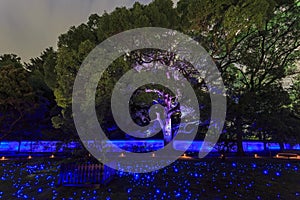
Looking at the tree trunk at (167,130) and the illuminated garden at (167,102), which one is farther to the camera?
the tree trunk at (167,130)

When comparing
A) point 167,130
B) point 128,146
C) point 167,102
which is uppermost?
point 167,102

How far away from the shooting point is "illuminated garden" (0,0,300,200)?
8828mm

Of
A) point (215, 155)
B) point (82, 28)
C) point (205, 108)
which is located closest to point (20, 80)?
point (82, 28)

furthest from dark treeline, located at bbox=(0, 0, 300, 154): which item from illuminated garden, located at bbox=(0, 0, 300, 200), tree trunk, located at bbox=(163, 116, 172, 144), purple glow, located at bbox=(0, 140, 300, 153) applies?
tree trunk, located at bbox=(163, 116, 172, 144)

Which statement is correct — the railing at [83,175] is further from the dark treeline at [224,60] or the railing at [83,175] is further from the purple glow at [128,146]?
the purple glow at [128,146]

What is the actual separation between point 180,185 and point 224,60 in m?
10.2

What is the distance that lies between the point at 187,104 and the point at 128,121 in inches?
201

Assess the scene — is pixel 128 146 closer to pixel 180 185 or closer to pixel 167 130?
pixel 167 130

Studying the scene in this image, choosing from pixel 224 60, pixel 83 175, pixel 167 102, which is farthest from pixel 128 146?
pixel 83 175

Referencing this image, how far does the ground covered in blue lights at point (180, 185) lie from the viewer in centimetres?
759

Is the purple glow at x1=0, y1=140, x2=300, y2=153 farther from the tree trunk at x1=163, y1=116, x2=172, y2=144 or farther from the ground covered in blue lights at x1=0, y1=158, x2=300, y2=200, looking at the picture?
the ground covered in blue lights at x1=0, y1=158, x2=300, y2=200

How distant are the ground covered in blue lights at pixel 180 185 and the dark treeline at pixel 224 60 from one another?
3.17 meters

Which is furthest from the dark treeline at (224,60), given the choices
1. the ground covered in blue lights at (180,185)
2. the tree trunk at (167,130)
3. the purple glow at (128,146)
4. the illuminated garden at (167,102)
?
the ground covered in blue lights at (180,185)

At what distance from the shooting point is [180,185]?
883 centimetres
